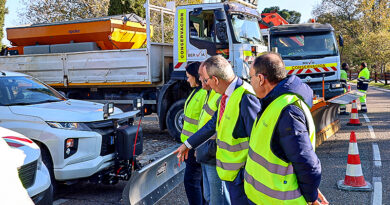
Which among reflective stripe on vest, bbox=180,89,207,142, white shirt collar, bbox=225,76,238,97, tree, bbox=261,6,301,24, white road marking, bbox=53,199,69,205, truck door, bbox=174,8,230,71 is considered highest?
tree, bbox=261,6,301,24

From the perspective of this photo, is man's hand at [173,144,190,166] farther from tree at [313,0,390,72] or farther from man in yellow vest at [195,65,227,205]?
tree at [313,0,390,72]

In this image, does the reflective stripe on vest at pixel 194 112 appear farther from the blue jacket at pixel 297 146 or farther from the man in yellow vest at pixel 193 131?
the blue jacket at pixel 297 146

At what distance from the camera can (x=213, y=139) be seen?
3.52 meters

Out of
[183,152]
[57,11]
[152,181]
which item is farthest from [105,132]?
[57,11]

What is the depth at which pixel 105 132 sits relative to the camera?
5.40 m

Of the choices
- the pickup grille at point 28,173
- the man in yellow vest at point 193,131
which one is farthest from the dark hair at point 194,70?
the pickup grille at point 28,173

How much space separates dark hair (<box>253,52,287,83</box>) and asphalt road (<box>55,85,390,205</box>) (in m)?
3.12

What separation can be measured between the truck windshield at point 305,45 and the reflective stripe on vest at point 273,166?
10.1 metres

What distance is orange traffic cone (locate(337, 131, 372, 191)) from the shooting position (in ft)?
17.5

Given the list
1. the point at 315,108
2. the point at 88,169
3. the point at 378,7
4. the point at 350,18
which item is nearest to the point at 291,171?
the point at 88,169

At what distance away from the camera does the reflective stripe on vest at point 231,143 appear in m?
3.04

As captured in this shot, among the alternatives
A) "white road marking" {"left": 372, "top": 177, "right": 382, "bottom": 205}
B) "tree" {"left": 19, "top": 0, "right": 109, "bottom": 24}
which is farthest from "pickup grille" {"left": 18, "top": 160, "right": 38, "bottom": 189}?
"tree" {"left": 19, "top": 0, "right": 109, "bottom": 24}

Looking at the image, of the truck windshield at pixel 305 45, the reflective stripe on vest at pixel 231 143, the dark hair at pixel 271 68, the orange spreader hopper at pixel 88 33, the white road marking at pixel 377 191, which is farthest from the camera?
the truck windshield at pixel 305 45

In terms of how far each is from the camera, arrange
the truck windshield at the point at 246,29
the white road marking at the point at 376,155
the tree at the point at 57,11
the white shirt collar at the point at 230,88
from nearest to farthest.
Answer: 1. the white shirt collar at the point at 230,88
2. the white road marking at the point at 376,155
3. the truck windshield at the point at 246,29
4. the tree at the point at 57,11
